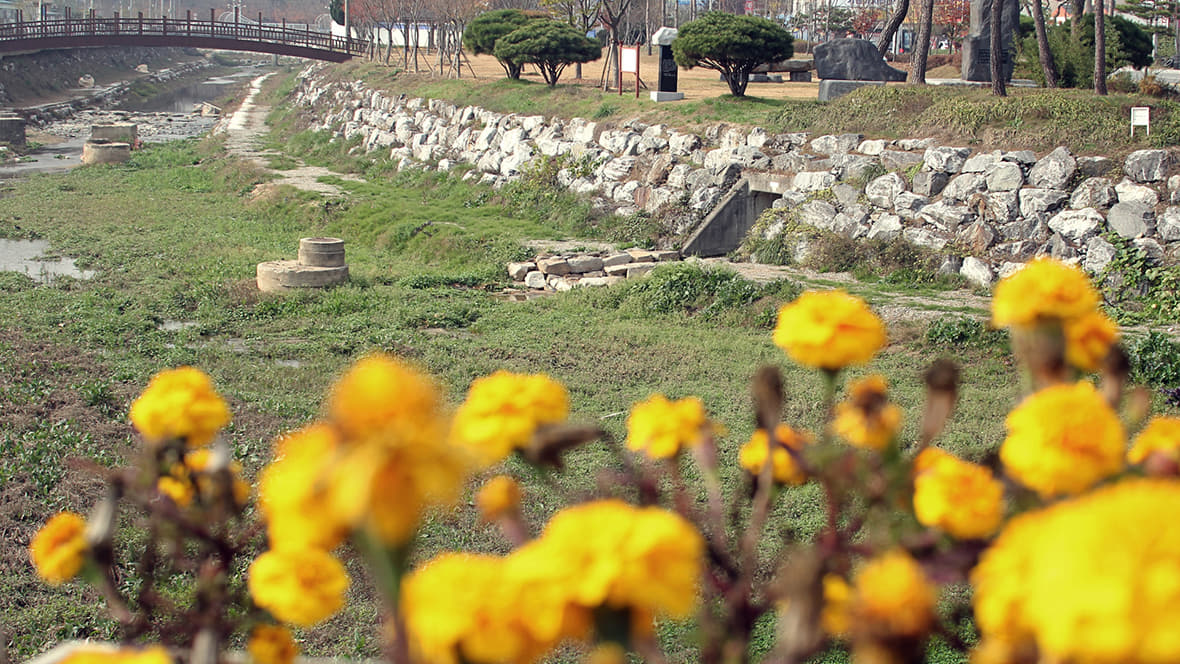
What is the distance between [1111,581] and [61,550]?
143 cm

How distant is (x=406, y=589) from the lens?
105 centimetres

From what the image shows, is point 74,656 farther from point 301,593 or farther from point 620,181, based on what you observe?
point 620,181

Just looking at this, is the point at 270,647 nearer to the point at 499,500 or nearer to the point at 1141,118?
the point at 499,500

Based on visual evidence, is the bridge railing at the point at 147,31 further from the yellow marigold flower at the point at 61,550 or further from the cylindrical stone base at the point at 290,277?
the yellow marigold flower at the point at 61,550

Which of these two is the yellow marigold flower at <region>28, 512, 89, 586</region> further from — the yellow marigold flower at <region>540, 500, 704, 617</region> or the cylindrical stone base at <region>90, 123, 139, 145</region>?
the cylindrical stone base at <region>90, 123, 139, 145</region>

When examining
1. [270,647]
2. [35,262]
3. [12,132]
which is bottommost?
[35,262]

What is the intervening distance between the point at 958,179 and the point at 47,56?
49138mm

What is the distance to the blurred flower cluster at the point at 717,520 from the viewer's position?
0.84 metres

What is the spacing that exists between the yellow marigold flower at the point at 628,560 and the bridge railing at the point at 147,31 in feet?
154

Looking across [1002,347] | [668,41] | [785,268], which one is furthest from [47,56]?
[1002,347]

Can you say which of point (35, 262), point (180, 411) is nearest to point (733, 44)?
point (35, 262)

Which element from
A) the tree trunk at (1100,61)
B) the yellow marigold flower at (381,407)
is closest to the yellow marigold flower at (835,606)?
the yellow marigold flower at (381,407)

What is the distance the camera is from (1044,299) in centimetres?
140

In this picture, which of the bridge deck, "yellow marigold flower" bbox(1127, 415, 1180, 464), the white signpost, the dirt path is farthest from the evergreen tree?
the bridge deck
